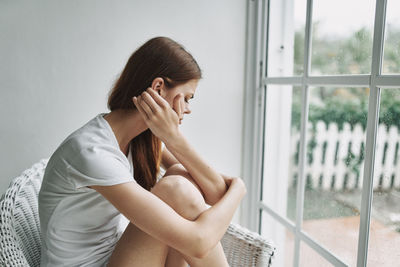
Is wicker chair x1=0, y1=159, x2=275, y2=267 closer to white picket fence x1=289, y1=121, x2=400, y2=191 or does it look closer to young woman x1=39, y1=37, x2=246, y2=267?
young woman x1=39, y1=37, x2=246, y2=267

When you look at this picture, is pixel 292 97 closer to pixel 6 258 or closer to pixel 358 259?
pixel 358 259

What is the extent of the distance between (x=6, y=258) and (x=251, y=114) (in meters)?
1.19

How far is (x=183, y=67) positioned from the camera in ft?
3.31

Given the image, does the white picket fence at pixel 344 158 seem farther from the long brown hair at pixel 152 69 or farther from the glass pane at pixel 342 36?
the long brown hair at pixel 152 69

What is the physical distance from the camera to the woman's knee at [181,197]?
965mm

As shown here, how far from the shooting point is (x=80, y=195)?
3.08ft

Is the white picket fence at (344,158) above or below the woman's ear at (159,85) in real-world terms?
below

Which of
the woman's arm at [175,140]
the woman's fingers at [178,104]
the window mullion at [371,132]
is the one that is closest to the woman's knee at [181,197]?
the woman's arm at [175,140]

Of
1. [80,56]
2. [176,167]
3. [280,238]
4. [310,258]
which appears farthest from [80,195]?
[280,238]

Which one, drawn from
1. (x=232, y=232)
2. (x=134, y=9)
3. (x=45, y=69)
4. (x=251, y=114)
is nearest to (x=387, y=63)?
(x=232, y=232)

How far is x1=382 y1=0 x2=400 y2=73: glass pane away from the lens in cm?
90

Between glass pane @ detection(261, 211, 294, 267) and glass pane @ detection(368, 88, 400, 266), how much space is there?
1.59 feet

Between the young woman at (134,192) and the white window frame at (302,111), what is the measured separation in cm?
38

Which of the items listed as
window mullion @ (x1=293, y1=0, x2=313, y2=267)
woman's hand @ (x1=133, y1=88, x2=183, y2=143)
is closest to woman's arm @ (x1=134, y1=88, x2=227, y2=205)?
woman's hand @ (x1=133, y1=88, x2=183, y2=143)
